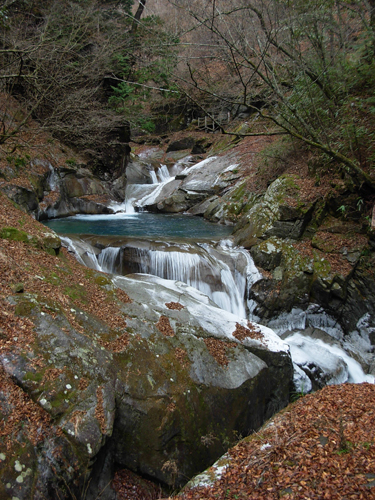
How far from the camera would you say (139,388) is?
3.73 meters

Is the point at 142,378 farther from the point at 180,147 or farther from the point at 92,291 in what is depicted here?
the point at 180,147

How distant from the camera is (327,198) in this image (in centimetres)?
904

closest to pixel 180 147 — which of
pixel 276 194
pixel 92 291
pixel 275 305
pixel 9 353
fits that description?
pixel 276 194

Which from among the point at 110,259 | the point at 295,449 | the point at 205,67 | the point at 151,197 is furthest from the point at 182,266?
the point at 151,197

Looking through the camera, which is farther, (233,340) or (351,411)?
(233,340)

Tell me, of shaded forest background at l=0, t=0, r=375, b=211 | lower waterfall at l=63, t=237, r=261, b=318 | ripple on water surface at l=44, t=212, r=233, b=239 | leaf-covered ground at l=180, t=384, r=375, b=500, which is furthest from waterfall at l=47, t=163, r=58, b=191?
leaf-covered ground at l=180, t=384, r=375, b=500

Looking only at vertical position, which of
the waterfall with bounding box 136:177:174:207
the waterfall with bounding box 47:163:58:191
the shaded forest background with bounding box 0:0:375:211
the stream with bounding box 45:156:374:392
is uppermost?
the shaded forest background with bounding box 0:0:375:211

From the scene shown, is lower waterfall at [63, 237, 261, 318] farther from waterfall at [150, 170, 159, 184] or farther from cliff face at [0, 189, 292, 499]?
waterfall at [150, 170, 159, 184]

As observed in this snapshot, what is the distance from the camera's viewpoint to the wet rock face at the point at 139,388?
3004 mm

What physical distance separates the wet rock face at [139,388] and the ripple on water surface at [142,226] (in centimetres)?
602

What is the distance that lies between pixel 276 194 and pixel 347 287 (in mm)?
3891

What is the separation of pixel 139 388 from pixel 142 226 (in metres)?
9.49

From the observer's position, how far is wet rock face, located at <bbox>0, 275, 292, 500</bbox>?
9.86 ft

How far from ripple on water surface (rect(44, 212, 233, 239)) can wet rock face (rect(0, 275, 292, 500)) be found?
19.8ft
